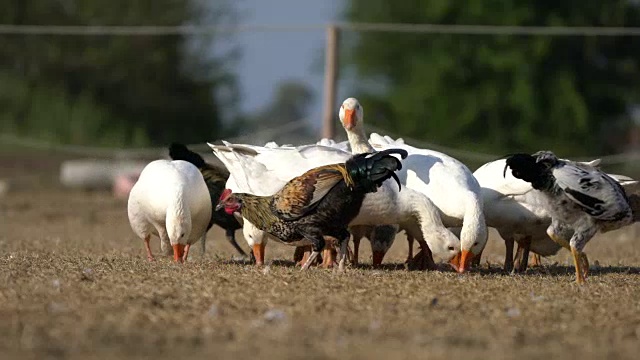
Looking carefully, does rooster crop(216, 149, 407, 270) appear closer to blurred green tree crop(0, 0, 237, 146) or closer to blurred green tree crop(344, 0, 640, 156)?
blurred green tree crop(344, 0, 640, 156)

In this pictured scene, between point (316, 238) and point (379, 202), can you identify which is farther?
point (379, 202)

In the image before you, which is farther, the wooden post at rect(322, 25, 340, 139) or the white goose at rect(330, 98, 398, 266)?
the wooden post at rect(322, 25, 340, 139)

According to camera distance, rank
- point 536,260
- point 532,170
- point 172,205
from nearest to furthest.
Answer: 1. point 532,170
2. point 172,205
3. point 536,260

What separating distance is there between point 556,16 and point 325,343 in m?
27.2

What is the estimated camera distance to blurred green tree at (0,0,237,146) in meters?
36.9

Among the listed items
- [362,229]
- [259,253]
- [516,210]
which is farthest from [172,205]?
[516,210]

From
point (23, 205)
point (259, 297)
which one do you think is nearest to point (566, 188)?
point (259, 297)

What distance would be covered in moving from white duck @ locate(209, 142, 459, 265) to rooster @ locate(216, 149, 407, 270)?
170mm

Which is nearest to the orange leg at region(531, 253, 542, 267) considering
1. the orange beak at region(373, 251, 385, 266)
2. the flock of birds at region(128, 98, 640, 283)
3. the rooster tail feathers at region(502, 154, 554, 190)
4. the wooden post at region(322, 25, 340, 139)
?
the flock of birds at region(128, 98, 640, 283)

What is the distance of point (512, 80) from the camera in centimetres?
3123

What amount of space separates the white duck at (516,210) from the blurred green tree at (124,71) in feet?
84.9

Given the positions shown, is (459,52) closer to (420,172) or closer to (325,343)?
(420,172)

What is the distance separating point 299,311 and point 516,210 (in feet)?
11.6

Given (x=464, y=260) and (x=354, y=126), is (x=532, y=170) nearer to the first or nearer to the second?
(x=464, y=260)
